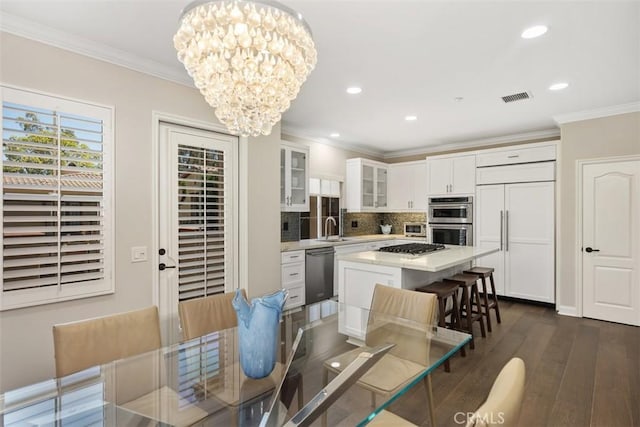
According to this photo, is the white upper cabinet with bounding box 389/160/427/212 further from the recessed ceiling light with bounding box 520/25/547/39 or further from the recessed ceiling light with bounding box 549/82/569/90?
the recessed ceiling light with bounding box 520/25/547/39

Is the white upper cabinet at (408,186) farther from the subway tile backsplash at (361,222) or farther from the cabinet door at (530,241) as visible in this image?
the cabinet door at (530,241)

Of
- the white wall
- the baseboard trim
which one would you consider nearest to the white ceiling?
the white wall

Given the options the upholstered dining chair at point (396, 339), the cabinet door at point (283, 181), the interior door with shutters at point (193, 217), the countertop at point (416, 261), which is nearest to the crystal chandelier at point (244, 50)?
the upholstered dining chair at point (396, 339)

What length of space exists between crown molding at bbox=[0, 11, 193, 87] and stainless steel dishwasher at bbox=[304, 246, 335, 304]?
8.79 ft

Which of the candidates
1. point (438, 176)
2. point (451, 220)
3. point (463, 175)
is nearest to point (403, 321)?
point (451, 220)

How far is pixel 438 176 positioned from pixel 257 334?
5015 mm

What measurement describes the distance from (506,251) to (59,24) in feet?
18.7

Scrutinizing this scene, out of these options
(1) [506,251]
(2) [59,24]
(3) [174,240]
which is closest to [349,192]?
(1) [506,251]

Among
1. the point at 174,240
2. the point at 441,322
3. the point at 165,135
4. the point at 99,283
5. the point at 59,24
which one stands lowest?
the point at 441,322

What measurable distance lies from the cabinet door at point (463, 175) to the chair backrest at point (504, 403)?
185 inches

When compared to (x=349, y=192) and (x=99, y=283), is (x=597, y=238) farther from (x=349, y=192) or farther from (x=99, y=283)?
(x=99, y=283)

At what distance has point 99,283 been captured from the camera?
243 cm

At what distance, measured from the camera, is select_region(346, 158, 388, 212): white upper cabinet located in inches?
229

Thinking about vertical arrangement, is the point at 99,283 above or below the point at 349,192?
below
